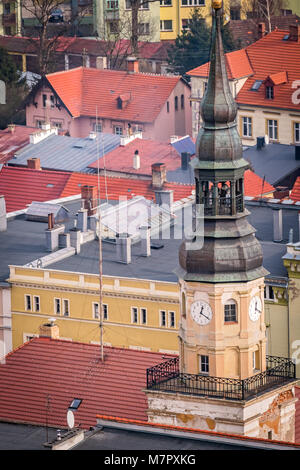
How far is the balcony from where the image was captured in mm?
78062

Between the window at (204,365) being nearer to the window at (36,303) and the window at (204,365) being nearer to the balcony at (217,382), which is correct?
the balcony at (217,382)

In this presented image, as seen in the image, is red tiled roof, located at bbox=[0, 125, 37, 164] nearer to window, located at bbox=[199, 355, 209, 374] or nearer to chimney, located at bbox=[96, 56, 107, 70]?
chimney, located at bbox=[96, 56, 107, 70]

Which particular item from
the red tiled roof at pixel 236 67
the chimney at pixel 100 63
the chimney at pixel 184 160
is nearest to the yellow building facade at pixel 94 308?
the chimney at pixel 184 160

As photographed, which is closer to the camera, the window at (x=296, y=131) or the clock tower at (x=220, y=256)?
the clock tower at (x=220, y=256)

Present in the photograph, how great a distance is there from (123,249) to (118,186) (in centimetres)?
2187

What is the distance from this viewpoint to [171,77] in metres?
164

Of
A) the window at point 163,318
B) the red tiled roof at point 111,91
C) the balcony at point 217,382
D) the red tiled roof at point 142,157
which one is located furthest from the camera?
the red tiled roof at point 111,91

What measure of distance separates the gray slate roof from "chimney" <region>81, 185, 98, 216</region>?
21.3m

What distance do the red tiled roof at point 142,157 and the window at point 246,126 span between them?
10078 mm

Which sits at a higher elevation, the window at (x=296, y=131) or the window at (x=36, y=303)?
the window at (x=36, y=303)

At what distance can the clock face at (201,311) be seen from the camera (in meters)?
77.8

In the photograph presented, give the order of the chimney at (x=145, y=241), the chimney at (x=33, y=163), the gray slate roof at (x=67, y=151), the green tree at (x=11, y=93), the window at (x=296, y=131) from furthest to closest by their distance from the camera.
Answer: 1. the green tree at (x=11, y=93)
2. the window at (x=296, y=131)
3. the gray slate roof at (x=67, y=151)
4. the chimney at (x=33, y=163)
5. the chimney at (x=145, y=241)

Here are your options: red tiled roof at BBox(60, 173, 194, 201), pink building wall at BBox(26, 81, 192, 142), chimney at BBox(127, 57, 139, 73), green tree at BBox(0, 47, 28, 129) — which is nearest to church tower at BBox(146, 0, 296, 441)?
red tiled roof at BBox(60, 173, 194, 201)

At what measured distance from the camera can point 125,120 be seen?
164 metres
